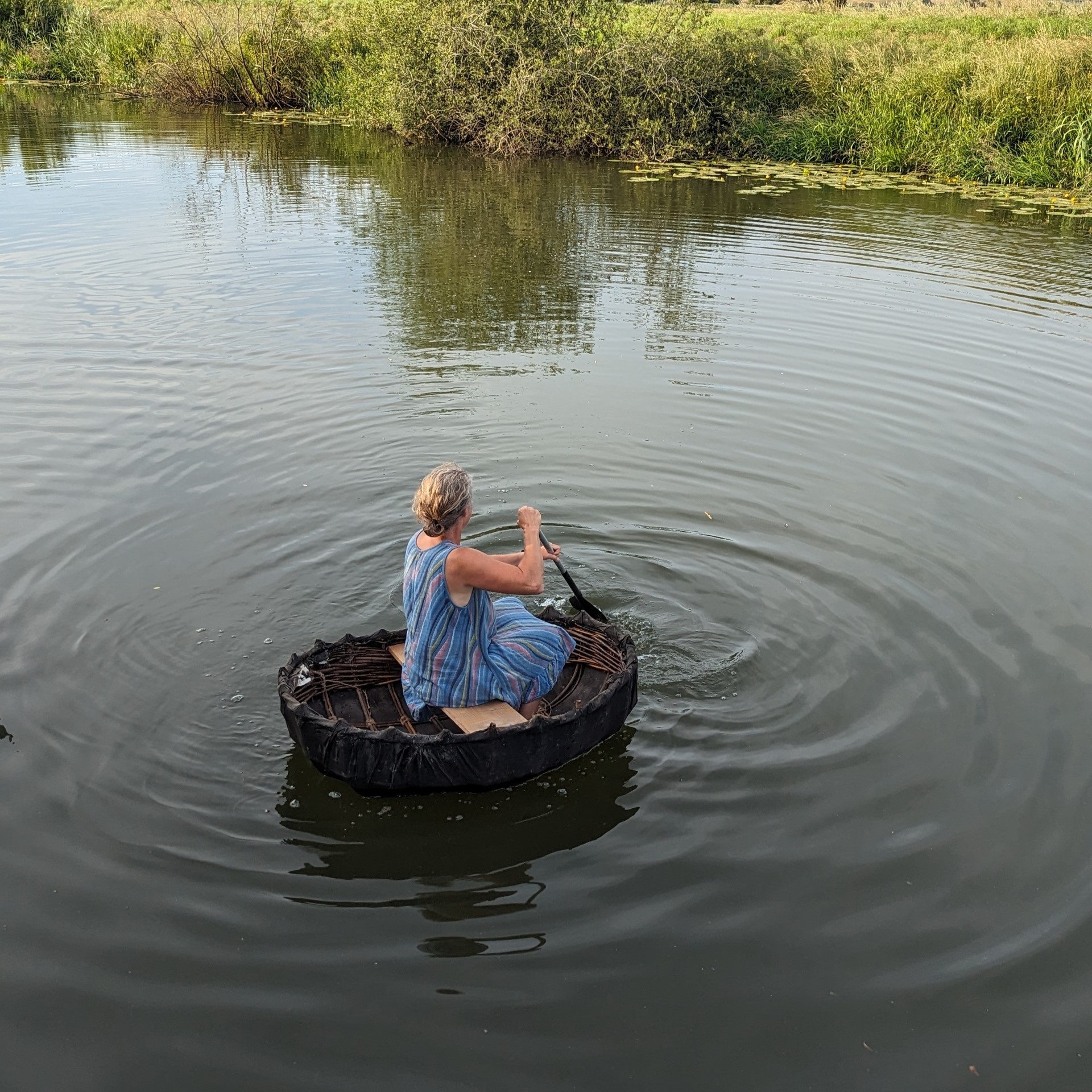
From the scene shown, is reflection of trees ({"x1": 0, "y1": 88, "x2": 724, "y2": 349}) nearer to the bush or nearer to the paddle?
the bush

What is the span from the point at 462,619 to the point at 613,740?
1.04 meters

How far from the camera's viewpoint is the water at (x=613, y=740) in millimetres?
3875

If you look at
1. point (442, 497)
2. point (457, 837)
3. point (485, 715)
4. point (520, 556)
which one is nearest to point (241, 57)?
point (520, 556)

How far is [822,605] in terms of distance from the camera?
6.65m

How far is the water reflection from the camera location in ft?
14.4

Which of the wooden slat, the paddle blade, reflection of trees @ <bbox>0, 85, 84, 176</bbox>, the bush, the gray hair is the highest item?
the bush

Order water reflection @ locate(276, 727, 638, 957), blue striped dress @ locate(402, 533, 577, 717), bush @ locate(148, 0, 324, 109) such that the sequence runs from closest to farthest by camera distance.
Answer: water reflection @ locate(276, 727, 638, 957) < blue striped dress @ locate(402, 533, 577, 717) < bush @ locate(148, 0, 324, 109)

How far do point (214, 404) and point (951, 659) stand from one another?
6.64 m

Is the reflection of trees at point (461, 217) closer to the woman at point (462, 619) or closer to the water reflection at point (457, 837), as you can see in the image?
the woman at point (462, 619)

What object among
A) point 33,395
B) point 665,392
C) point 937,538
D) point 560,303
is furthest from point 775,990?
point 560,303

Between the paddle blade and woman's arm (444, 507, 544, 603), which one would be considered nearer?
woman's arm (444, 507, 544, 603)

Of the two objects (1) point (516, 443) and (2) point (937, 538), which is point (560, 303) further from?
(2) point (937, 538)

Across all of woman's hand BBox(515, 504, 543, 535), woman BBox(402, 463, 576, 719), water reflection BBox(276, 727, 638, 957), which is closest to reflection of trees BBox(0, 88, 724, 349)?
woman's hand BBox(515, 504, 543, 535)

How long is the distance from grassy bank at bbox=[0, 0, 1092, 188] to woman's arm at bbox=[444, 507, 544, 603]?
782 inches
